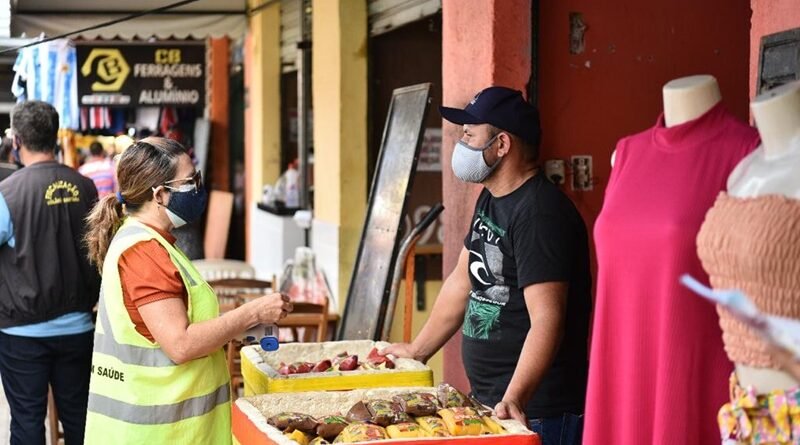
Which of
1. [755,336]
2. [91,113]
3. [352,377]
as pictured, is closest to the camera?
[755,336]

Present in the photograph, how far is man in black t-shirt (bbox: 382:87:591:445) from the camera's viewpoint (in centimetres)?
384

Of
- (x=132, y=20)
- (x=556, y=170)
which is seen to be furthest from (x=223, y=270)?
(x=556, y=170)

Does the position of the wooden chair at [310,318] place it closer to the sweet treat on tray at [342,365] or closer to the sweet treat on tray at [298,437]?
the sweet treat on tray at [342,365]

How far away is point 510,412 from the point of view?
3.61 metres

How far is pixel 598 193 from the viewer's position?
216 inches

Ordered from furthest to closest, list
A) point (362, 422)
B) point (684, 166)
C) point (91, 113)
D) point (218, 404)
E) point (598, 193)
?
point (91, 113) → point (598, 193) → point (218, 404) → point (362, 422) → point (684, 166)

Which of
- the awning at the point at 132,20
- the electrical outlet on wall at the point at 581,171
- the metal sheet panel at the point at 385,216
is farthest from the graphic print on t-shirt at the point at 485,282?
the awning at the point at 132,20

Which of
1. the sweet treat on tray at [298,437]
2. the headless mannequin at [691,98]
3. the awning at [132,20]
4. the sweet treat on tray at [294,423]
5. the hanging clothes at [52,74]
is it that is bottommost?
the sweet treat on tray at [298,437]

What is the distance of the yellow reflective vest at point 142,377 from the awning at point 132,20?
27.5 feet

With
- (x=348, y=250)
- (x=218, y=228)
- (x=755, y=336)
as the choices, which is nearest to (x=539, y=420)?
(x=755, y=336)

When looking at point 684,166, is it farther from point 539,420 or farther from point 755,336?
point 539,420

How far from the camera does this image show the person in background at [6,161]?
26.6 ft

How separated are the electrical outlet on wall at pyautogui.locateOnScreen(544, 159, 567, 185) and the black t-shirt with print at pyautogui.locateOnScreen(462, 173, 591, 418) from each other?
1219 millimetres

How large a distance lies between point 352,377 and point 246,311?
2.53 ft
